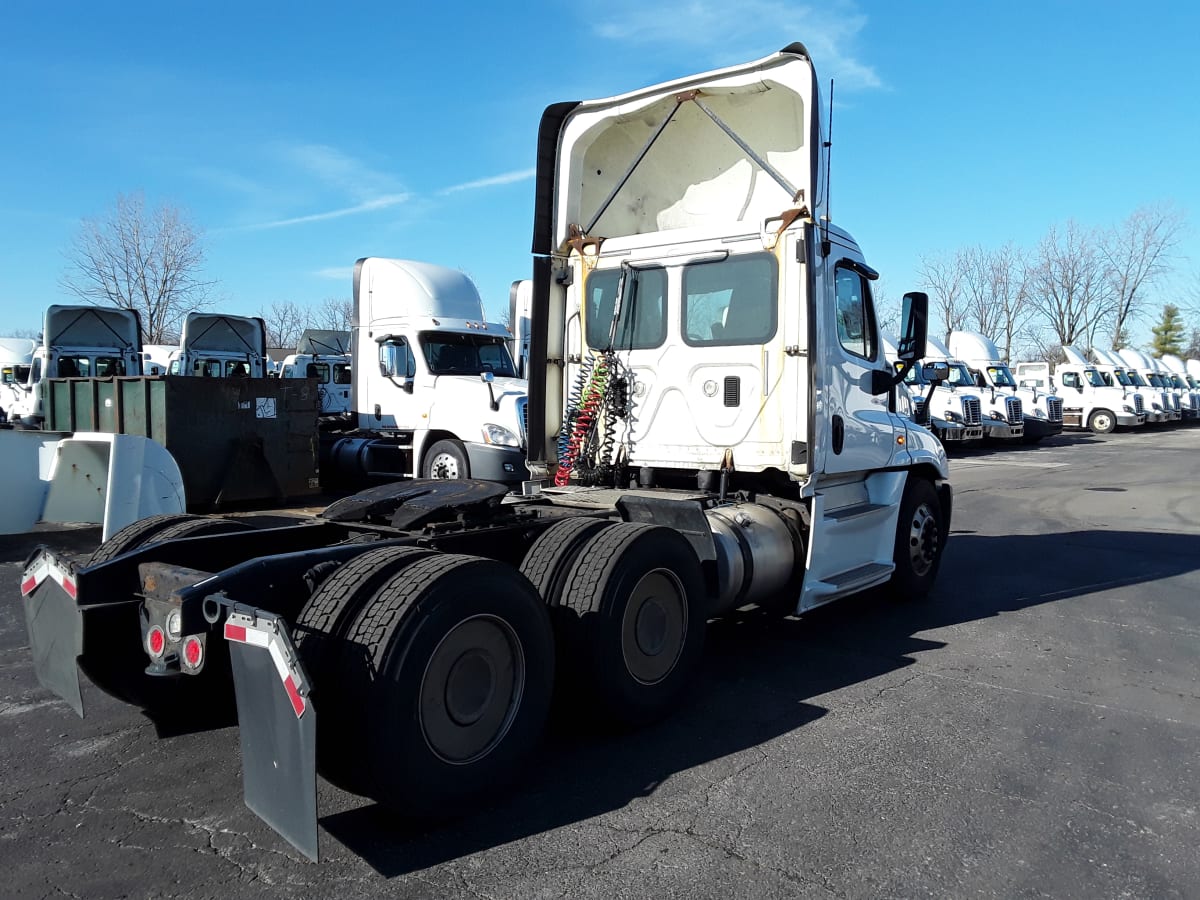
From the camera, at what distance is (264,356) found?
68.9 feet

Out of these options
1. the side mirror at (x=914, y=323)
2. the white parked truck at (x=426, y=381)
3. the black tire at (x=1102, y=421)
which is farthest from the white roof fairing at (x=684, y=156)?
the black tire at (x=1102, y=421)

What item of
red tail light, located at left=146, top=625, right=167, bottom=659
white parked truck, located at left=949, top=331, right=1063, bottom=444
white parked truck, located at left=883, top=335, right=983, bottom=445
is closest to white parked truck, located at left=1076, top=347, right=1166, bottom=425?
white parked truck, located at left=949, top=331, right=1063, bottom=444

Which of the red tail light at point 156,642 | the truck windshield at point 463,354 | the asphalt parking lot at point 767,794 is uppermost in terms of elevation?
the truck windshield at point 463,354

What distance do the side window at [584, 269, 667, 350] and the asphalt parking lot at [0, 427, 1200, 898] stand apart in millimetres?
2271

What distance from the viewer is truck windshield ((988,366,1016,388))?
2994 centimetres

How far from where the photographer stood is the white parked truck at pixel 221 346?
1961 cm

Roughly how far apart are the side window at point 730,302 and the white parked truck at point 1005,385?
24942 mm

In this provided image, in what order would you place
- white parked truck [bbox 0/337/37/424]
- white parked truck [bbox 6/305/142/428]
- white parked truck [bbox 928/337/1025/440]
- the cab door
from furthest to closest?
1. white parked truck [bbox 928/337/1025/440]
2. white parked truck [bbox 0/337/37/424]
3. white parked truck [bbox 6/305/142/428]
4. the cab door

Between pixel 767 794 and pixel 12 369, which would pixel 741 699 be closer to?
pixel 767 794

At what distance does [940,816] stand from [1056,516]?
10.6 metres

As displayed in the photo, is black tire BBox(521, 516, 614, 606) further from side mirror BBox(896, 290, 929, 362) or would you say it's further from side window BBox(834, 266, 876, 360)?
side mirror BBox(896, 290, 929, 362)

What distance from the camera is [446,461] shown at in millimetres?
13320

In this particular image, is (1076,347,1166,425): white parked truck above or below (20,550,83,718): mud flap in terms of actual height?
above

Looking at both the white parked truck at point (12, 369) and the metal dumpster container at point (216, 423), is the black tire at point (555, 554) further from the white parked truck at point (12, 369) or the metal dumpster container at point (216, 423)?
the white parked truck at point (12, 369)
